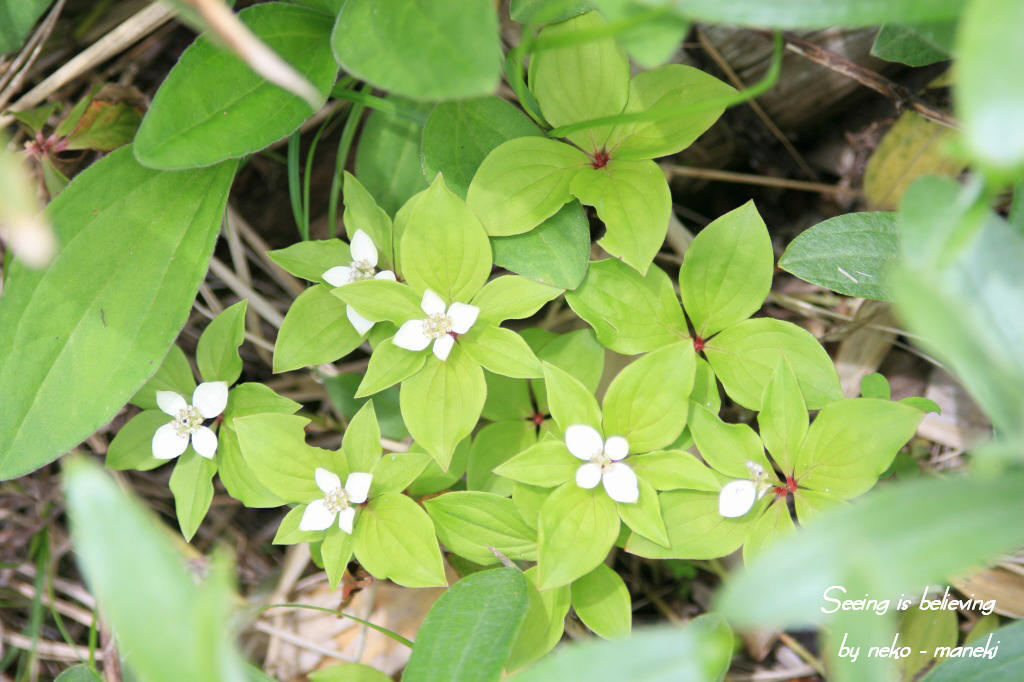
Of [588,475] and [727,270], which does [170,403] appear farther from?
[727,270]

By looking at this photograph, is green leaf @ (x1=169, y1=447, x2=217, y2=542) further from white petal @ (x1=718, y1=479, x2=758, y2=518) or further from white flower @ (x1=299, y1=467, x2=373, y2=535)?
white petal @ (x1=718, y1=479, x2=758, y2=518)

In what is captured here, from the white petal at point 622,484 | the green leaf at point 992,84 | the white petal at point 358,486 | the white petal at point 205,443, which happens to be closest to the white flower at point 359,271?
the white petal at point 358,486

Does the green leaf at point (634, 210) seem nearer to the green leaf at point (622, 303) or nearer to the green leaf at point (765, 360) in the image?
the green leaf at point (622, 303)

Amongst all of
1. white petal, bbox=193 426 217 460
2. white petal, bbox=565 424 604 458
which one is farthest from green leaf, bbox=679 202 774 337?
white petal, bbox=193 426 217 460

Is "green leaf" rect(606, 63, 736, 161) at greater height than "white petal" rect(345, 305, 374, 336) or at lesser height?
greater

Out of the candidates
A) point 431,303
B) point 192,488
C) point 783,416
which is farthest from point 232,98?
point 783,416

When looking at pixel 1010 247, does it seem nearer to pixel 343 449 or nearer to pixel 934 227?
pixel 934 227
